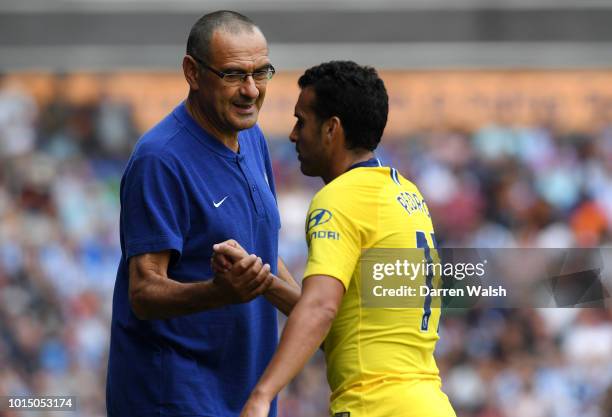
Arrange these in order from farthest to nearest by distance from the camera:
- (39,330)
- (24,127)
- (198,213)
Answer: (24,127) < (39,330) < (198,213)

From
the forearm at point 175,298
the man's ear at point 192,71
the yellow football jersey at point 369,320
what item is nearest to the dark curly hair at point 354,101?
the yellow football jersey at point 369,320

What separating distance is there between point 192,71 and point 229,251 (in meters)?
0.84

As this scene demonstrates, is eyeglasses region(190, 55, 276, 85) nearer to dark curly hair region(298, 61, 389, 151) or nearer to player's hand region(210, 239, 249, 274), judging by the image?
dark curly hair region(298, 61, 389, 151)

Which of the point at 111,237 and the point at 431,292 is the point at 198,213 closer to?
the point at 431,292

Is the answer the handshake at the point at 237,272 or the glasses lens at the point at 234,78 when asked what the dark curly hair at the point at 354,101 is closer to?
the glasses lens at the point at 234,78

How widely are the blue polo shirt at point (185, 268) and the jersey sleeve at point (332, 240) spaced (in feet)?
1.46

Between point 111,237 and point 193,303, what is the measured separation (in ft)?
26.9

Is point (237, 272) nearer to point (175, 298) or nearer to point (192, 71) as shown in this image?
point (175, 298)

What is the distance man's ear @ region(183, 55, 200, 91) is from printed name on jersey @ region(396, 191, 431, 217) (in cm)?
81

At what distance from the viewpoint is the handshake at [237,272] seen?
3.31 meters

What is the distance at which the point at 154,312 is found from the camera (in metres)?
3.58

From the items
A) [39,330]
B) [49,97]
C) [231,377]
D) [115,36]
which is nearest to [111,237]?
[39,330]

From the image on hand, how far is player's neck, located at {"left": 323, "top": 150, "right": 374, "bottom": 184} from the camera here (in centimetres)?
364

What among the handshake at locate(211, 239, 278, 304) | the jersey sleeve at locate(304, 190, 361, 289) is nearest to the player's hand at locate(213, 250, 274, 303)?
the handshake at locate(211, 239, 278, 304)
